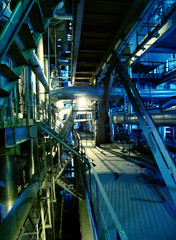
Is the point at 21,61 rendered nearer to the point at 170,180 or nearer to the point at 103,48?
the point at 170,180

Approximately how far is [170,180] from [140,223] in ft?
3.40

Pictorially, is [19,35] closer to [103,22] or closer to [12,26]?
[12,26]

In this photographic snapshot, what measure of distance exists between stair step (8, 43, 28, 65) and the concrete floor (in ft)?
8.34

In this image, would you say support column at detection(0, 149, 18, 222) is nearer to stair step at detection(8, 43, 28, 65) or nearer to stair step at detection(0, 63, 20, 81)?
stair step at detection(0, 63, 20, 81)

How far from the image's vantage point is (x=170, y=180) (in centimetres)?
272

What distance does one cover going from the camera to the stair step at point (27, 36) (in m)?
2.05

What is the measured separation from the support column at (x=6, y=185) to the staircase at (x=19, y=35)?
241cm

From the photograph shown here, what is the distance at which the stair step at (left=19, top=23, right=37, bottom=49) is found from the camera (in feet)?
6.73

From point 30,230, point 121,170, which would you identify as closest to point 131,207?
point 121,170

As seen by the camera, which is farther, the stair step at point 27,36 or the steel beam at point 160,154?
the steel beam at point 160,154

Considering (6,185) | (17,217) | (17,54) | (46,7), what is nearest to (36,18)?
(46,7)

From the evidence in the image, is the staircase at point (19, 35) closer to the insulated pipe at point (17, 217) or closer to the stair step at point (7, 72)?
the stair step at point (7, 72)

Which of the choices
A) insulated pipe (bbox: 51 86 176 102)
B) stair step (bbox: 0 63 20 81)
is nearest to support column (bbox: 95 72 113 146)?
insulated pipe (bbox: 51 86 176 102)

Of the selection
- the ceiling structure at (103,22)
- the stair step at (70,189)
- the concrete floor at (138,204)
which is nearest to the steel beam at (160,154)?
the concrete floor at (138,204)
